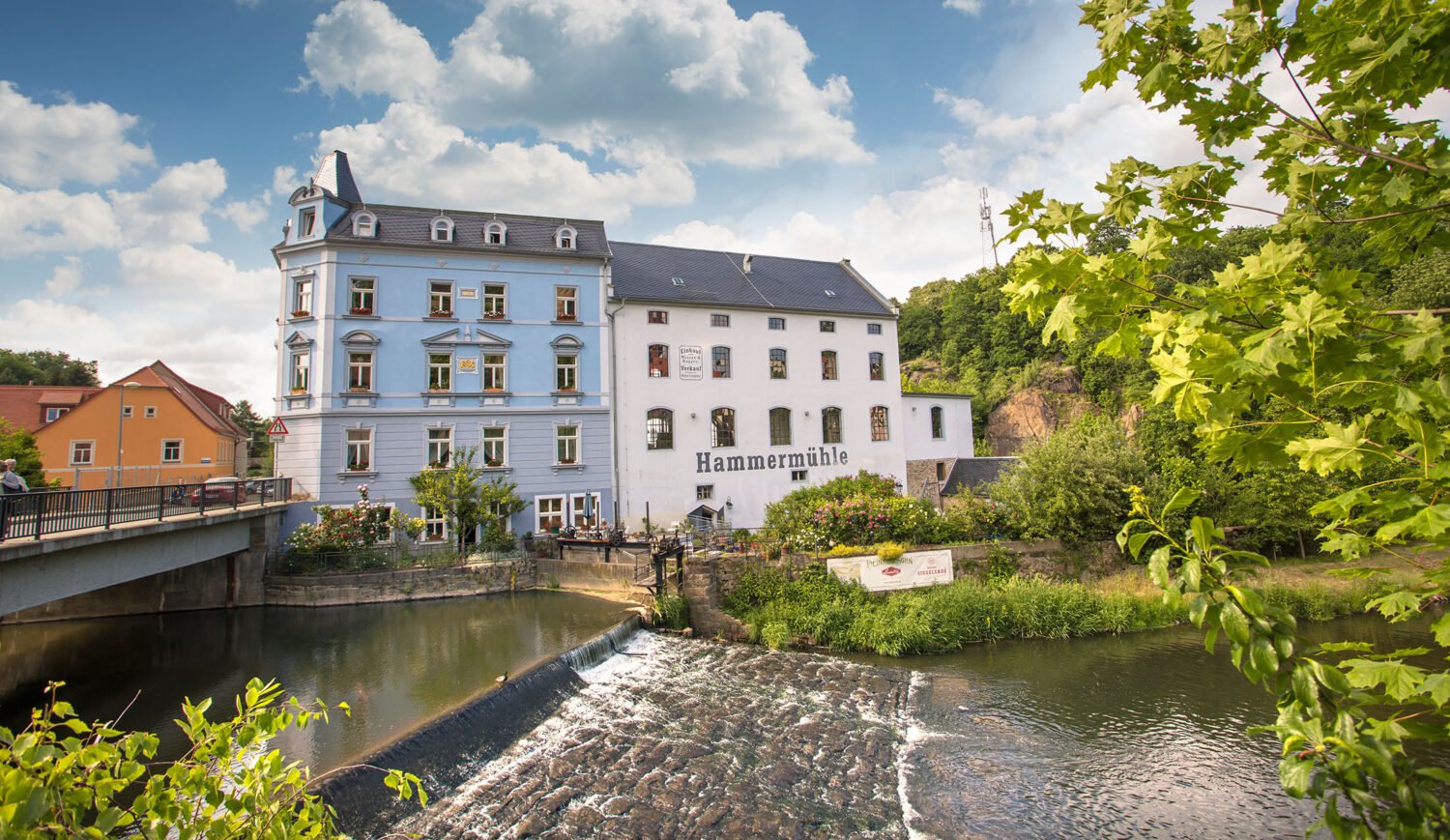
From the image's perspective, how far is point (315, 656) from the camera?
13414 mm

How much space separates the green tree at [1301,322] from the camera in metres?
1.90

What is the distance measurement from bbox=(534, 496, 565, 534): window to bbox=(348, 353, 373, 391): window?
274 inches

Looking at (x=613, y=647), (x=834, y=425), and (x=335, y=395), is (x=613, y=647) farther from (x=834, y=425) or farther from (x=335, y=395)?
(x=834, y=425)

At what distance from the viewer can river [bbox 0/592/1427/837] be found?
798 centimetres

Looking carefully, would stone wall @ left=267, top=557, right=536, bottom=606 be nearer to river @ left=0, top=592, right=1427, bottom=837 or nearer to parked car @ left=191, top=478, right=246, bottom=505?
river @ left=0, top=592, right=1427, bottom=837

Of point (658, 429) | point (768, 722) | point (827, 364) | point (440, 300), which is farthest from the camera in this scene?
point (827, 364)

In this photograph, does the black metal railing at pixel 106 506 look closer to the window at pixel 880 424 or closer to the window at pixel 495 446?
the window at pixel 495 446

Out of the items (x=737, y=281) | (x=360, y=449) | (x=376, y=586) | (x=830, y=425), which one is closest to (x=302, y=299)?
(x=360, y=449)

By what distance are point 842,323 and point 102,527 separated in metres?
25.3

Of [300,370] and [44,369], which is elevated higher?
[44,369]

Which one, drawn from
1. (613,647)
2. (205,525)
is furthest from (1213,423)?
(205,525)

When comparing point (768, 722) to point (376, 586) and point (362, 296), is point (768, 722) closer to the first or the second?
point (376, 586)

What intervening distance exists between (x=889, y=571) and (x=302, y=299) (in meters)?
21.4

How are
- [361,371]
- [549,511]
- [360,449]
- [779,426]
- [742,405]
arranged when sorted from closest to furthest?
[360,449], [361,371], [549,511], [742,405], [779,426]
